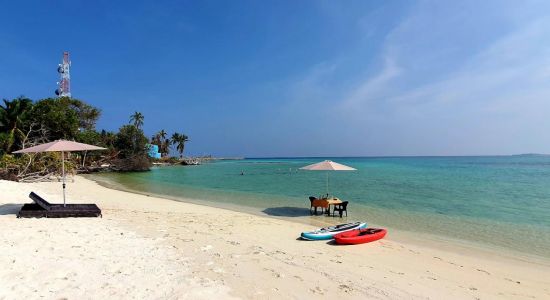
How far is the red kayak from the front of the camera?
8562mm

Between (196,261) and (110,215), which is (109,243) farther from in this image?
(110,215)

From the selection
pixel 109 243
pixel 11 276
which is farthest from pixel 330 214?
pixel 11 276

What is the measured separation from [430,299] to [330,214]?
9.37 m

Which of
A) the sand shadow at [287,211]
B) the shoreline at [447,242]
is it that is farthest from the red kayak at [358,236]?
the sand shadow at [287,211]

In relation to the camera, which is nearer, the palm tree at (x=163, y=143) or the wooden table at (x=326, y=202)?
the wooden table at (x=326, y=202)

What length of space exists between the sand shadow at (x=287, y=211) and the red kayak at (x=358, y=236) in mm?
5040

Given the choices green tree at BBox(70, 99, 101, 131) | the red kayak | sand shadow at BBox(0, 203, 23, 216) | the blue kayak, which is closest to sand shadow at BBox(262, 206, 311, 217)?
the blue kayak

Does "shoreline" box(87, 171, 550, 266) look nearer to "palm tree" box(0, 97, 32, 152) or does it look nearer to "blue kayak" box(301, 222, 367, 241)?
"blue kayak" box(301, 222, 367, 241)

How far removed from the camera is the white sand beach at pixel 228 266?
15.6ft

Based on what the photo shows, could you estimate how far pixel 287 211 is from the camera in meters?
15.1

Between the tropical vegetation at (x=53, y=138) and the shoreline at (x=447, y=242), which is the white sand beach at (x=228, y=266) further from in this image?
the tropical vegetation at (x=53, y=138)

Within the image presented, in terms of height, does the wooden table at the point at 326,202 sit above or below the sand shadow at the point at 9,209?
below

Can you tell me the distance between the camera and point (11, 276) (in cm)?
486

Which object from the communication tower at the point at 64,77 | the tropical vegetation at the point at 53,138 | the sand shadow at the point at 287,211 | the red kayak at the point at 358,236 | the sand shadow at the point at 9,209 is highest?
the communication tower at the point at 64,77
